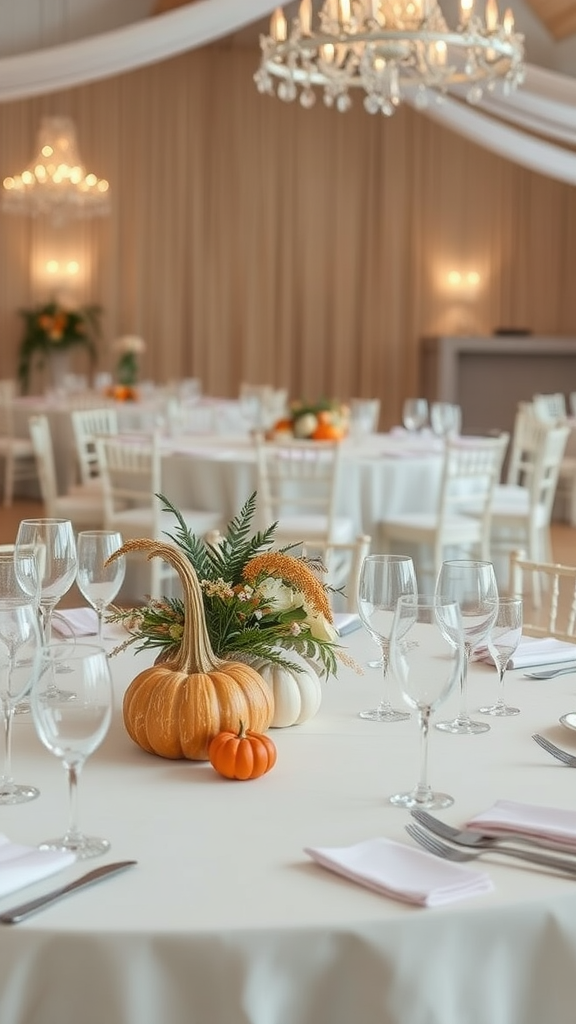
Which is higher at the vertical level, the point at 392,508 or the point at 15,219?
the point at 15,219

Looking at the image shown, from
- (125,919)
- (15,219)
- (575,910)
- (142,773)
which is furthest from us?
(15,219)

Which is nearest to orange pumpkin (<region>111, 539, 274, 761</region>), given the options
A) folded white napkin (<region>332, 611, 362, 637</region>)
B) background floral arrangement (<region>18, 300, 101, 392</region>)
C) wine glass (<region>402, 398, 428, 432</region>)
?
folded white napkin (<region>332, 611, 362, 637</region>)

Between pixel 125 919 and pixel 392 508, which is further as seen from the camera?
pixel 392 508

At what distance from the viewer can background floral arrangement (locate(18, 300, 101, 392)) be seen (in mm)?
13164

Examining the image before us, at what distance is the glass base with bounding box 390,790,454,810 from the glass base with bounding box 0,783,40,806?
47 cm

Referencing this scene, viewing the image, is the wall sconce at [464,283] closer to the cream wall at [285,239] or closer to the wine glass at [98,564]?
the cream wall at [285,239]

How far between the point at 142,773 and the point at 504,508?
17.0 ft

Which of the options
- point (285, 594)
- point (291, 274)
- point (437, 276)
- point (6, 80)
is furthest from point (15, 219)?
point (285, 594)

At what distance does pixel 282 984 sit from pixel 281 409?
8720 mm

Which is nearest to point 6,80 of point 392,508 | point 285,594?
point 392,508

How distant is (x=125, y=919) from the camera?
4.56ft

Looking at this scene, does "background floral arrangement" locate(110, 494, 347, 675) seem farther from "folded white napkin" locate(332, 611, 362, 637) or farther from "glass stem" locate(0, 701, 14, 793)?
"folded white napkin" locate(332, 611, 362, 637)

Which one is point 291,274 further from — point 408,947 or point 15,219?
point 408,947

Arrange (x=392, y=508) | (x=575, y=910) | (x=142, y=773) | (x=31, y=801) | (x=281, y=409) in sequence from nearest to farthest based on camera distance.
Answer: (x=575, y=910) → (x=31, y=801) → (x=142, y=773) → (x=392, y=508) → (x=281, y=409)
